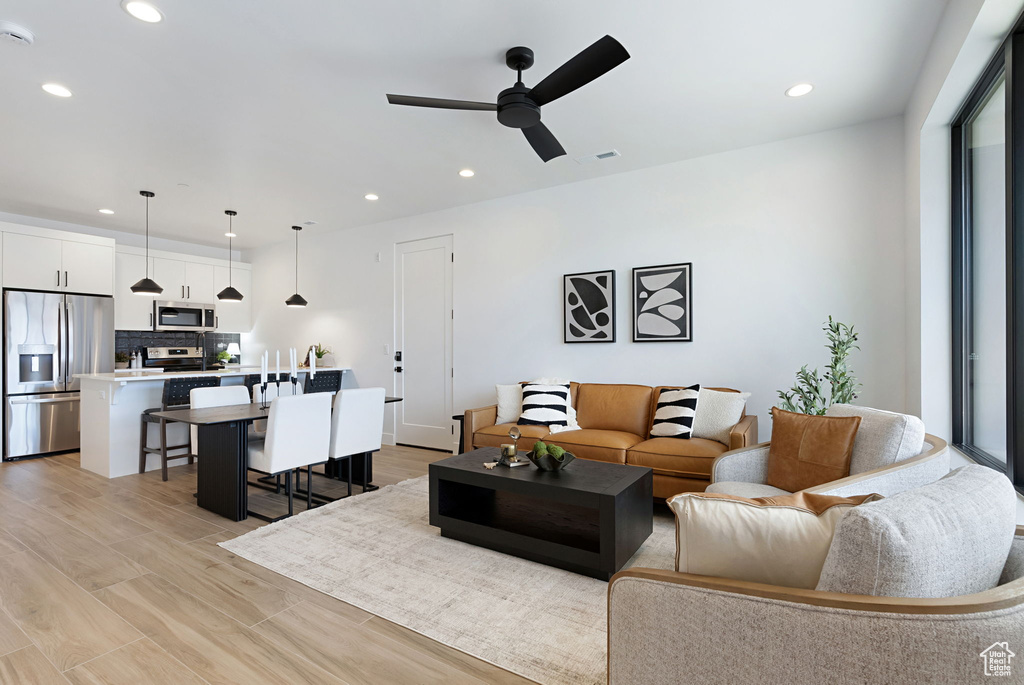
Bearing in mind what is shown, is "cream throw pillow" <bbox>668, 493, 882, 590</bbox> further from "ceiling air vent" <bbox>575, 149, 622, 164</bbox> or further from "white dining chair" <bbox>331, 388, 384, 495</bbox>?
"ceiling air vent" <bbox>575, 149, 622, 164</bbox>

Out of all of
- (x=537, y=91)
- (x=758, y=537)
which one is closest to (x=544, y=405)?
(x=537, y=91)

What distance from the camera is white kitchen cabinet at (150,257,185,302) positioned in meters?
6.83

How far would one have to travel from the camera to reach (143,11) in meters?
2.28

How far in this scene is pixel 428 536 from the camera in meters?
3.10

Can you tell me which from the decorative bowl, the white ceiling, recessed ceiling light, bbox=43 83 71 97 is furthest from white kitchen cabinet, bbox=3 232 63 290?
the decorative bowl

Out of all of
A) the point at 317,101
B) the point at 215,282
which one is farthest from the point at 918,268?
the point at 215,282

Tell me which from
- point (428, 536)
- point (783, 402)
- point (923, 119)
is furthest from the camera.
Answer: point (783, 402)

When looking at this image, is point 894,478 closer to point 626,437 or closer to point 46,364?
point 626,437

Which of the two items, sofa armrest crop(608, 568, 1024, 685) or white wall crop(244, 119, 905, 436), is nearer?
sofa armrest crop(608, 568, 1024, 685)

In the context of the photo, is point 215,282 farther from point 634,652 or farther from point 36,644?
point 634,652

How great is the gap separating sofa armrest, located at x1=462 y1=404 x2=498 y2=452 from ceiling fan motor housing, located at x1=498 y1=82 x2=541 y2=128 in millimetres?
2574

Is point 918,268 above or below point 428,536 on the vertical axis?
above

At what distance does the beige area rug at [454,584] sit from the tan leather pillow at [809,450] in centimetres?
77

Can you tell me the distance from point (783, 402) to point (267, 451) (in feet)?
12.4
